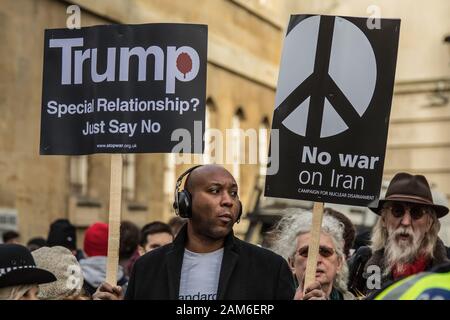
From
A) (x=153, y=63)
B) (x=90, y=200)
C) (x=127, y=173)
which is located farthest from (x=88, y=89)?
(x=127, y=173)

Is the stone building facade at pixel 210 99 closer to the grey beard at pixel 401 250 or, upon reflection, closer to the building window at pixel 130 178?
the building window at pixel 130 178

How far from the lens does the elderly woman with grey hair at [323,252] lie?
17.8ft

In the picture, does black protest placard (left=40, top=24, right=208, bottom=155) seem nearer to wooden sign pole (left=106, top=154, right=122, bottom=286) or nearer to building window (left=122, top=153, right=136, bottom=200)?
wooden sign pole (left=106, top=154, right=122, bottom=286)

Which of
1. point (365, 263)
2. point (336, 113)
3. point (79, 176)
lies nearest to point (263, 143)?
point (79, 176)

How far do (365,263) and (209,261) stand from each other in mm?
1722

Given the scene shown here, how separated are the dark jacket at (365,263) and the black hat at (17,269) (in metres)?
1.94

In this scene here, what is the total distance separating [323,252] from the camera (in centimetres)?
552

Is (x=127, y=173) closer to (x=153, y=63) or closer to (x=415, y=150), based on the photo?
(x=415, y=150)

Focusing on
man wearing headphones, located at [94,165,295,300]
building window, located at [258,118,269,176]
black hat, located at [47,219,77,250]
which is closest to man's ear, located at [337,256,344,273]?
man wearing headphones, located at [94,165,295,300]

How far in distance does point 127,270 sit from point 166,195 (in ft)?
46.0

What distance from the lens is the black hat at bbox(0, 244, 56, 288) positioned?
414 cm

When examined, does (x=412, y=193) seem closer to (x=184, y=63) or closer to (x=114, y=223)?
(x=184, y=63)
